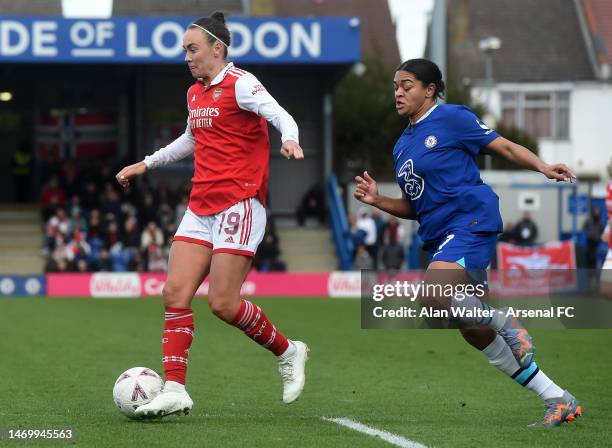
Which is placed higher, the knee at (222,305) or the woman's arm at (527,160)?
the woman's arm at (527,160)

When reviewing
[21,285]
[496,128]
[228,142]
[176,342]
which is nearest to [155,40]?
[21,285]

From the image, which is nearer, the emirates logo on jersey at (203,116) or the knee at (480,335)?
the knee at (480,335)

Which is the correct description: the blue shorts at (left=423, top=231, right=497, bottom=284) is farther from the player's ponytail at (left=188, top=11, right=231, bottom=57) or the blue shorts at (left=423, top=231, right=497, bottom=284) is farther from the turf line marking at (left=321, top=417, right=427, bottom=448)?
the player's ponytail at (left=188, top=11, right=231, bottom=57)

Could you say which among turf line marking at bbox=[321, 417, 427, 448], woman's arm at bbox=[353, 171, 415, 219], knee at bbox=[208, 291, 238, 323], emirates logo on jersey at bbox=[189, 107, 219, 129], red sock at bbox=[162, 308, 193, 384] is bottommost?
turf line marking at bbox=[321, 417, 427, 448]

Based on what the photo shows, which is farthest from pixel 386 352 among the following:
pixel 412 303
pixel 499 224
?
pixel 499 224

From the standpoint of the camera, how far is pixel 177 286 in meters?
7.44

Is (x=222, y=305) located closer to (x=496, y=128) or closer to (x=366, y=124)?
(x=496, y=128)

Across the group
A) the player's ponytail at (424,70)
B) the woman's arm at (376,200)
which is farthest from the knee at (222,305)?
the player's ponytail at (424,70)

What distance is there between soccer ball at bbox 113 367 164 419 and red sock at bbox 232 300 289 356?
0.62 metres

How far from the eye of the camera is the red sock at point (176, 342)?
24.0 ft

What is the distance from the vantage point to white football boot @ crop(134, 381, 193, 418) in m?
7.11

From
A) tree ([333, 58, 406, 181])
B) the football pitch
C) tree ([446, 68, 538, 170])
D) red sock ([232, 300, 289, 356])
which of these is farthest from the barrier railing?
red sock ([232, 300, 289, 356])

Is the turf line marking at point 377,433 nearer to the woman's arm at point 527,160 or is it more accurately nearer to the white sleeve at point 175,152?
the woman's arm at point 527,160

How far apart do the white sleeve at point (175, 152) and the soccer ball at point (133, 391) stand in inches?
55.7
